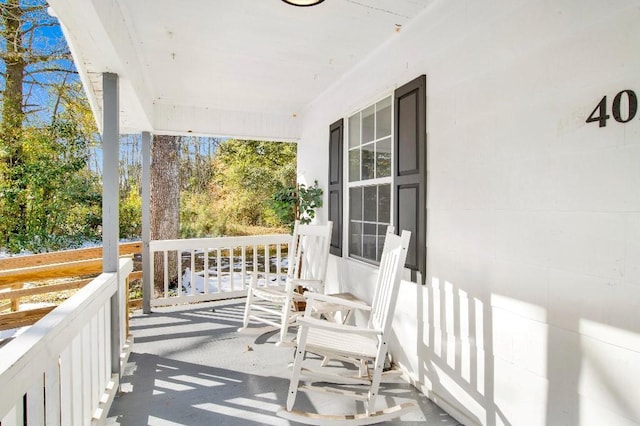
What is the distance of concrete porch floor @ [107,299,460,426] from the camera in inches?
91.0

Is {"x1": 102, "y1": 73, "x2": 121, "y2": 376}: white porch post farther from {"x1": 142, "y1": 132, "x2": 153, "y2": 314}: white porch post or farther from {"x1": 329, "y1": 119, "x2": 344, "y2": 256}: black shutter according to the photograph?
{"x1": 329, "y1": 119, "x2": 344, "y2": 256}: black shutter

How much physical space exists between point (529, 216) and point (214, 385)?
240 cm

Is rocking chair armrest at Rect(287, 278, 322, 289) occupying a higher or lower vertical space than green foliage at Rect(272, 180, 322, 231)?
lower

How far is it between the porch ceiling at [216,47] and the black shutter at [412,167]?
0.55 metres

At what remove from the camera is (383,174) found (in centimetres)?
320

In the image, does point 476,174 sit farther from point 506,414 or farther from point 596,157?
point 506,414

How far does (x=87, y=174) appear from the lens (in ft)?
24.4

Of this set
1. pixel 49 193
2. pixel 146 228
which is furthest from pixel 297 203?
pixel 49 193

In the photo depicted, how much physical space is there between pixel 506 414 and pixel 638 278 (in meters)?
1.00

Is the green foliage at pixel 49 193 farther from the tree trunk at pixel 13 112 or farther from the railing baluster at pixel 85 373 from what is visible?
the railing baluster at pixel 85 373

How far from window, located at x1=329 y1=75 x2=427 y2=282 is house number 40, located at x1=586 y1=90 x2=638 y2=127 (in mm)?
1139

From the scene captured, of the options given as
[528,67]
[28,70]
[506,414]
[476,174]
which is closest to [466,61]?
[528,67]

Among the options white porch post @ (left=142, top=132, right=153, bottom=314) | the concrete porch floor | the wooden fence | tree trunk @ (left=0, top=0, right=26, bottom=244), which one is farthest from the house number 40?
tree trunk @ (left=0, top=0, right=26, bottom=244)

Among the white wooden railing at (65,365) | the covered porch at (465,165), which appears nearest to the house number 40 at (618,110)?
the covered porch at (465,165)
